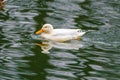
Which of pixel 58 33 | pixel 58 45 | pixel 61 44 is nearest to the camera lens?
pixel 58 45

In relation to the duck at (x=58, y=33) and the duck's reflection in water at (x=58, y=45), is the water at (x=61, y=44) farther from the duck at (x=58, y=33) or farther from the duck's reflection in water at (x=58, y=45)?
the duck at (x=58, y=33)

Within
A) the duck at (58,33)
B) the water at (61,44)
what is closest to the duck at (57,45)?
the water at (61,44)

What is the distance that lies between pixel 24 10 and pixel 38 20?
1.17m

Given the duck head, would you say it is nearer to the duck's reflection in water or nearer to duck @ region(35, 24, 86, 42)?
duck @ region(35, 24, 86, 42)

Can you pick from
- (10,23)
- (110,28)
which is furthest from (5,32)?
(110,28)

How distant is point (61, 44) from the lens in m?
15.4

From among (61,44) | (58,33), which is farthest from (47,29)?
(61,44)

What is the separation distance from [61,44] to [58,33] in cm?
39

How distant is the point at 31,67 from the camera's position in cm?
1312

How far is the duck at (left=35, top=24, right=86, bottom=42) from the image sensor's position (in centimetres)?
1560

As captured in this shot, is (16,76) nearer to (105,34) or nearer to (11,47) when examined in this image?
(11,47)

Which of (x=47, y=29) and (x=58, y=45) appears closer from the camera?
(x=58, y=45)

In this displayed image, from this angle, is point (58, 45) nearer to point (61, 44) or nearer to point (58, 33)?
point (61, 44)

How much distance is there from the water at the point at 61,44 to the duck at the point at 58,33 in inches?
8.3
